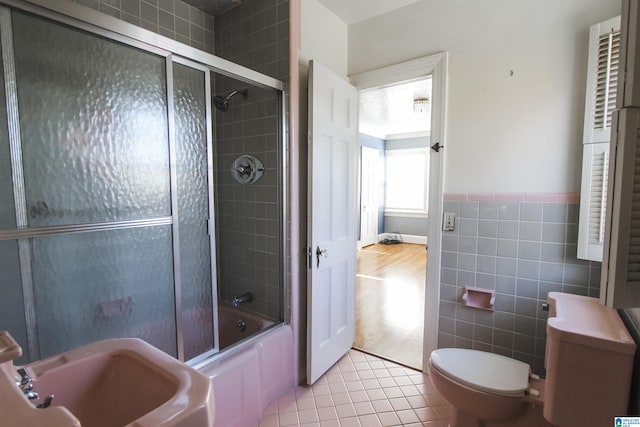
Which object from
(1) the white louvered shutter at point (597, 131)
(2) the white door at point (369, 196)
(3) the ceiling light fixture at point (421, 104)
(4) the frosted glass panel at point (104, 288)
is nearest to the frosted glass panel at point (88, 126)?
(4) the frosted glass panel at point (104, 288)

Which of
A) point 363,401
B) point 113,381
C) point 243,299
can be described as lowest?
point 363,401

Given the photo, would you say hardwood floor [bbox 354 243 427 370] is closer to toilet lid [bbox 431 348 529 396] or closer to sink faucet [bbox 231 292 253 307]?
toilet lid [bbox 431 348 529 396]

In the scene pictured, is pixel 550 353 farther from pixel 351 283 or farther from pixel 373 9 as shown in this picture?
pixel 373 9

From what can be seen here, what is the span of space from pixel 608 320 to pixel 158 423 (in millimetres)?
1538

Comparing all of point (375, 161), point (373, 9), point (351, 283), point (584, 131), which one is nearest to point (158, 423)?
point (351, 283)

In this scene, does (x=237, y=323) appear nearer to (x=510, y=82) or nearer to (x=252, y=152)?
(x=252, y=152)

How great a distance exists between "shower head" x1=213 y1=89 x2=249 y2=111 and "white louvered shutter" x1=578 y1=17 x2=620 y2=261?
76.7 inches

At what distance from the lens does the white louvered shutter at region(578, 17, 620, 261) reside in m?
1.52

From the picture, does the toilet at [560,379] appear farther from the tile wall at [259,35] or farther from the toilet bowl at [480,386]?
the tile wall at [259,35]

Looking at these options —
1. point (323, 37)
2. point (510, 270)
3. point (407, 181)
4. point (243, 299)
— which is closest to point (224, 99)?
point (323, 37)

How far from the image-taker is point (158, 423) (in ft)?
2.02

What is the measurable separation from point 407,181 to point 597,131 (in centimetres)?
522

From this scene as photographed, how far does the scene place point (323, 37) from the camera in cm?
218

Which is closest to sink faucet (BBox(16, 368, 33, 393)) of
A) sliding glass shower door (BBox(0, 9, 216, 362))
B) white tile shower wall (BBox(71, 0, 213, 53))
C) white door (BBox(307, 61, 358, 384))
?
sliding glass shower door (BBox(0, 9, 216, 362))
